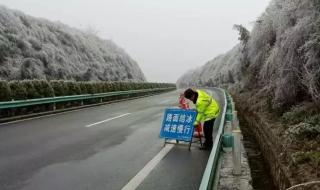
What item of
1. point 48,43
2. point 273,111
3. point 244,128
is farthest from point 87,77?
point 273,111

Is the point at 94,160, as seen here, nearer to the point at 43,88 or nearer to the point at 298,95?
the point at 298,95

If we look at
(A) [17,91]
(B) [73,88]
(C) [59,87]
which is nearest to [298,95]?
(A) [17,91]

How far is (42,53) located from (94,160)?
2816cm

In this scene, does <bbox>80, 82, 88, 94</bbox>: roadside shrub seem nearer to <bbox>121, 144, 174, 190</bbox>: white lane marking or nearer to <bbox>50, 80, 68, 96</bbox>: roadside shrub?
<bbox>50, 80, 68, 96</bbox>: roadside shrub

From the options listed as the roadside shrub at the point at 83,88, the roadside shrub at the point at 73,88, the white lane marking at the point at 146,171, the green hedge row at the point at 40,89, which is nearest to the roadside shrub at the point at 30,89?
the green hedge row at the point at 40,89

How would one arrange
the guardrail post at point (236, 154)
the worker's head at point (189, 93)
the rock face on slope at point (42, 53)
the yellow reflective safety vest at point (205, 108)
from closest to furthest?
the guardrail post at point (236, 154) → the worker's head at point (189, 93) → the yellow reflective safety vest at point (205, 108) → the rock face on slope at point (42, 53)

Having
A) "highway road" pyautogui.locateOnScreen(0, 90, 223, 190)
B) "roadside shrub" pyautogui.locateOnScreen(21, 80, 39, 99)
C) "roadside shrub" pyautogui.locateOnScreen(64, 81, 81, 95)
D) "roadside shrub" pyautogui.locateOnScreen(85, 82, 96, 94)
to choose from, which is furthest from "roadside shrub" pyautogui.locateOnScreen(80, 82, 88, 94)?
"highway road" pyautogui.locateOnScreen(0, 90, 223, 190)

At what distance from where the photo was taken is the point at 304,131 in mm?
7090

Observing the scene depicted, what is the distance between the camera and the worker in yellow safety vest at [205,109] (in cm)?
876

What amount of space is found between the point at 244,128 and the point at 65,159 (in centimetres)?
897

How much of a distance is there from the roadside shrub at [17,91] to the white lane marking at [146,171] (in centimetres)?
984

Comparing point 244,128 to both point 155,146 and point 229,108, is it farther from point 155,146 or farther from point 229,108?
point 155,146

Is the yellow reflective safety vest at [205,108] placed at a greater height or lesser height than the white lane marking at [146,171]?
greater

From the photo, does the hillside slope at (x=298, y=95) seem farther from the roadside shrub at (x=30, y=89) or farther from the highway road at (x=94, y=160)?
the roadside shrub at (x=30, y=89)
